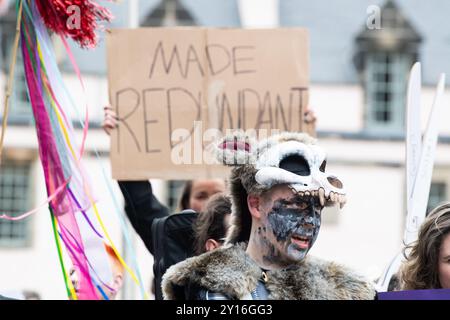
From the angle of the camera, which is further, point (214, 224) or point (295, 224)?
point (214, 224)

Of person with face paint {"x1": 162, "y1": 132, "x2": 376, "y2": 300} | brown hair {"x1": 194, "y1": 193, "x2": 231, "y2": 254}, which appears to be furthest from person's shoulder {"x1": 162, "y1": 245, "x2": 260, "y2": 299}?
brown hair {"x1": 194, "y1": 193, "x2": 231, "y2": 254}

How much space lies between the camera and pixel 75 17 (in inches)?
209

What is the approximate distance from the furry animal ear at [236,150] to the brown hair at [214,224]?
1.01 meters

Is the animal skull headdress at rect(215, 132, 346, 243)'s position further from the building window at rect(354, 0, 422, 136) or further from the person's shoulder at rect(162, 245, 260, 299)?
the building window at rect(354, 0, 422, 136)

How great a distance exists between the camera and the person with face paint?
13.6ft

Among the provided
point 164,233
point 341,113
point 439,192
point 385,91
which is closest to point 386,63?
point 385,91

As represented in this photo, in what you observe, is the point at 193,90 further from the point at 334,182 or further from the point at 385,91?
the point at 385,91

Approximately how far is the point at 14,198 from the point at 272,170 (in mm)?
22740

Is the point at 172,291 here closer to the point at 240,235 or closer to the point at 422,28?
the point at 240,235

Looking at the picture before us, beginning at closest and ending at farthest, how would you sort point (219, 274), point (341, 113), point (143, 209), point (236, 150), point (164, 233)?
point (219, 274) → point (236, 150) → point (164, 233) → point (143, 209) → point (341, 113)

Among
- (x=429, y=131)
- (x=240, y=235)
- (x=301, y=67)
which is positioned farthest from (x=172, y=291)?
→ (x=301, y=67)

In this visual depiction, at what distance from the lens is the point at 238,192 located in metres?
4.38

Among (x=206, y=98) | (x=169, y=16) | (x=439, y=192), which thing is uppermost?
(x=169, y=16)

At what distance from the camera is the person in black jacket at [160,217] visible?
5465 mm
